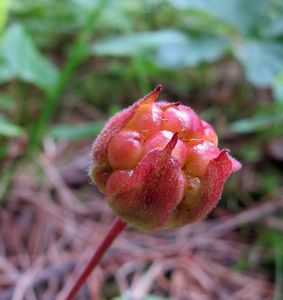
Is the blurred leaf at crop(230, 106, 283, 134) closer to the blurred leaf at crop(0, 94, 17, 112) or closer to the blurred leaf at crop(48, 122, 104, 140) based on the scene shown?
the blurred leaf at crop(48, 122, 104, 140)

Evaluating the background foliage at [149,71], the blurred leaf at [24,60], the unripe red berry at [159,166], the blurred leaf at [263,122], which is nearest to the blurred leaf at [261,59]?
the background foliage at [149,71]

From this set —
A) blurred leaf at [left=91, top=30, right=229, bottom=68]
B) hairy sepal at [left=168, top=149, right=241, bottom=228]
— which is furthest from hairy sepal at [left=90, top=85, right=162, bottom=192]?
blurred leaf at [left=91, top=30, right=229, bottom=68]

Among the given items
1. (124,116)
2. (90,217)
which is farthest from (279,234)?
(124,116)

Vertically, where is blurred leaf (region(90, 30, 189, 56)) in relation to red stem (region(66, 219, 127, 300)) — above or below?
below

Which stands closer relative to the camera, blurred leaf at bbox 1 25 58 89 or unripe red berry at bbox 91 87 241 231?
unripe red berry at bbox 91 87 241 231

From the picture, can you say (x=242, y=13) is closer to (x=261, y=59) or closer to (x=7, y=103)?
(x=261, y=59)

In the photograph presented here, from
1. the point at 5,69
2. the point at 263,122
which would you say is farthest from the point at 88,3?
the point at 263,122

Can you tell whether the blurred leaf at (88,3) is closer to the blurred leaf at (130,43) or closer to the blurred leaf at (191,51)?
the blurred leaf at (130,43)
